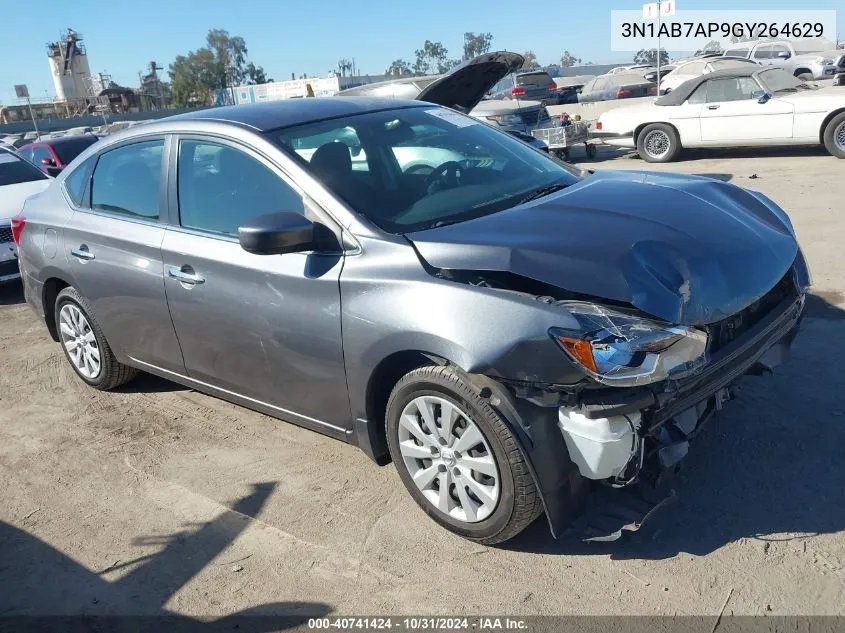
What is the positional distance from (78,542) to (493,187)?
2639 mm

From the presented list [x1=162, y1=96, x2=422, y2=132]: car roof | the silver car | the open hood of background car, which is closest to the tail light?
the silver car

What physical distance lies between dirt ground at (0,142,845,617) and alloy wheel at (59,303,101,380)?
17.8 inches

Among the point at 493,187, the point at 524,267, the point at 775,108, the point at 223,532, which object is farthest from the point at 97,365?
the point at 775,108

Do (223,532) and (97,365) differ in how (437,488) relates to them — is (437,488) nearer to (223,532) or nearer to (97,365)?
(223,532)

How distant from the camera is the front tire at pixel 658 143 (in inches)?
496

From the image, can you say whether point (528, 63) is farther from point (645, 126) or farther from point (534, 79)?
point (534, 79)

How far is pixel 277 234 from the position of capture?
3.17 m

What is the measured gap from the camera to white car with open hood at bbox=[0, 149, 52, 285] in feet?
27.0

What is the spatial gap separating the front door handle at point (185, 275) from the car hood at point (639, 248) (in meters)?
1.27

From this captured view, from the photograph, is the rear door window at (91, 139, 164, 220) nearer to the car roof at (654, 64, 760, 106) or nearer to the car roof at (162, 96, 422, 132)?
the car roof at (162, 96, 422, 132)

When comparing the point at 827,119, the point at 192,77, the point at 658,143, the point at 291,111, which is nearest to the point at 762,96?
A: the point at 827,119

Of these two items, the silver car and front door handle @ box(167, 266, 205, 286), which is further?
front door handle @ box(167, 266, 205, 286)

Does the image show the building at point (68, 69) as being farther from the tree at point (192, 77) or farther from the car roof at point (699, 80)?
the car roof at point (699, 80)

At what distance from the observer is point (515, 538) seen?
321 cm
